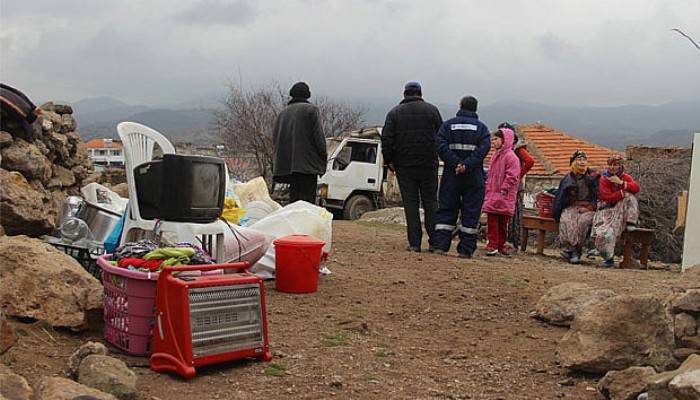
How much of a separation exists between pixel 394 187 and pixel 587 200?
464 inches

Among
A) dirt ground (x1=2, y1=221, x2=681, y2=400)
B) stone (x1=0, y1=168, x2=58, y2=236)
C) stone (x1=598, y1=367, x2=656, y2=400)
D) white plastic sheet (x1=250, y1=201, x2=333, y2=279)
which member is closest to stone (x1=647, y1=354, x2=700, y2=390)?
stone (x1=598, y1=367, x2=656, y2=400)

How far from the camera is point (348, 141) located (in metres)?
19.0

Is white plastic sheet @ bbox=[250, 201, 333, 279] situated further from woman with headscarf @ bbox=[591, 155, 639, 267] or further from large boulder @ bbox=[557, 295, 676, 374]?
woman with headscarf @ bbox=[591, 155, 639, 267]

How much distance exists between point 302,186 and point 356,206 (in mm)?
10350

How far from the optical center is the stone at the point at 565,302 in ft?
17.3

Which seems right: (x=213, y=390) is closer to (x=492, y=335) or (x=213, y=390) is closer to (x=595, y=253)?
(x=492, y=335)

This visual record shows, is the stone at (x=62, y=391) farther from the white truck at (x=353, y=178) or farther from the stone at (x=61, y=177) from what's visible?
the white truck at (x=353, y=178)

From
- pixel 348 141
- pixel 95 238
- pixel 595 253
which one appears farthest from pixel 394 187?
pixel 95 238

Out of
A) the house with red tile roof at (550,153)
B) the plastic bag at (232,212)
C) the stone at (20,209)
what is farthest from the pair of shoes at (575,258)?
Answer: the house with red tile roof at (550,153)

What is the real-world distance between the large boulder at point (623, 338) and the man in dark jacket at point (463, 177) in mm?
4256

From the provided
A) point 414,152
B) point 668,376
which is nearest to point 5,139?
point 414,152

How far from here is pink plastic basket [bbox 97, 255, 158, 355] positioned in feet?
13.3

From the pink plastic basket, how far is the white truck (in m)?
14.3

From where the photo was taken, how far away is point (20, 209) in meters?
5.13
